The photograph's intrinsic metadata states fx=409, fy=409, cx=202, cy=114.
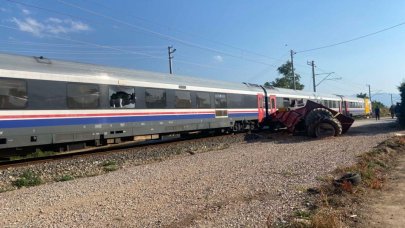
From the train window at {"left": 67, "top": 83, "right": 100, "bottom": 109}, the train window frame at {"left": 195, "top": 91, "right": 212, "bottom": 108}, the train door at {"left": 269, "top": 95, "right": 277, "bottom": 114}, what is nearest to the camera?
the train window at {"left": 67, "top": 83, "right": 100, "bottom": 109}

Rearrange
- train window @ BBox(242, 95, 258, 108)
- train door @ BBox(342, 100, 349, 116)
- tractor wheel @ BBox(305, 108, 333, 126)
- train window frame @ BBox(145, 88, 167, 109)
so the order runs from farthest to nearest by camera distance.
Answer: train door @ BBox(342, 100, 349, 116) < train window @ BBox(242, 95, 258, 108) < tractor wheel @ BBox(305, 108, 333, 126) < train window frame @ BBox(145, 88, 167, 109)

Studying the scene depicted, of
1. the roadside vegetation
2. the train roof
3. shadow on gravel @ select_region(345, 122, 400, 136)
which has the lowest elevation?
the roadside vegetation

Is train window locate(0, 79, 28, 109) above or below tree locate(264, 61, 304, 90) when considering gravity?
below

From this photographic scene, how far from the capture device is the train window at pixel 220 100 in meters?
23.1

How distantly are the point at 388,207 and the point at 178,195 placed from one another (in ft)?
11.3

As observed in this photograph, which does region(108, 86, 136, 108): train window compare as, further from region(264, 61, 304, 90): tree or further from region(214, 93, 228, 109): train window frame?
region(264, 61, 304, 90): tree

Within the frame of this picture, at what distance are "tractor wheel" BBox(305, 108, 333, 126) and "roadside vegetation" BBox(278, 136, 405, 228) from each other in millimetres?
7989

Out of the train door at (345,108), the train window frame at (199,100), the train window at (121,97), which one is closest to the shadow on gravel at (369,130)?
the train window frame at (199,100)

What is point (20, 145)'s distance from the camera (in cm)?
1259

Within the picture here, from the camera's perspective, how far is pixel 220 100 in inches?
921

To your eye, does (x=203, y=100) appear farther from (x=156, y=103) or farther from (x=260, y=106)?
(x=260, y=106)

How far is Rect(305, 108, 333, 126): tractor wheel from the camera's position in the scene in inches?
742

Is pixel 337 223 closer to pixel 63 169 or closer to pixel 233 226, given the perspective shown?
pixel 233 226

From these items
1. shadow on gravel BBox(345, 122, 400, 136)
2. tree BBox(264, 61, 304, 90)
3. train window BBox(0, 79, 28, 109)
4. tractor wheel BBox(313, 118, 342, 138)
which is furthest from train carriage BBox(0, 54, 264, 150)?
tree BBox(264, 61, 304, 90)
